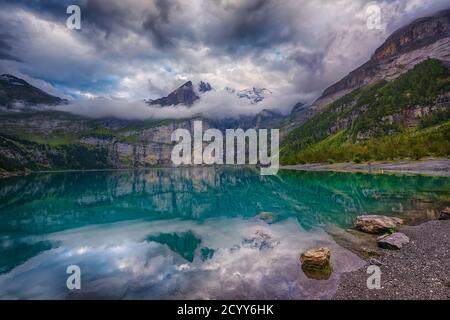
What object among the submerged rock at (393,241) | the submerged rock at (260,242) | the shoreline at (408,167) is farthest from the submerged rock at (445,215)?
the shoreline at (408,167)

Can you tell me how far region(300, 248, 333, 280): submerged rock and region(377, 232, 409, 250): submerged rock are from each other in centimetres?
784

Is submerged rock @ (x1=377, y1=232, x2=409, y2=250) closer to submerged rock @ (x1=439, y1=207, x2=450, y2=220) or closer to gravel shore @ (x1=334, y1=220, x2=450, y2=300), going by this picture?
gravel shore @ (x1=334, y1=220, x2=450, y2=300)

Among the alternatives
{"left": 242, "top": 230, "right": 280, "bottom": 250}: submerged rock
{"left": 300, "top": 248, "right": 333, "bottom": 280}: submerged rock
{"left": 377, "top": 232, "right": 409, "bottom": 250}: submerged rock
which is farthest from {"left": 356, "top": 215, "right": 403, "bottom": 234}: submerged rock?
{"left": 300, "top": 248, "right": 333, "bottom": 280}: submerged rock

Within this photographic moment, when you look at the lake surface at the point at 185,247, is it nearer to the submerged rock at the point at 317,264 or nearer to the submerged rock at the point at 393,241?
the submerged rock at the point at 317,264

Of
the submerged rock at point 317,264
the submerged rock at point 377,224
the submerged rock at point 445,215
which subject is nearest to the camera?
the submerged rock at point 317,264

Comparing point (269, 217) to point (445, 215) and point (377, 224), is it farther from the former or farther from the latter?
point (445, 215)

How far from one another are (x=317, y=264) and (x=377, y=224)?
1554cm

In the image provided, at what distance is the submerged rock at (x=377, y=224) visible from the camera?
36.0 meters

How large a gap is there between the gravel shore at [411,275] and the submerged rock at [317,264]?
1.78m

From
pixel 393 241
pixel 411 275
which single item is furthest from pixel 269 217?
pixel 411 275
